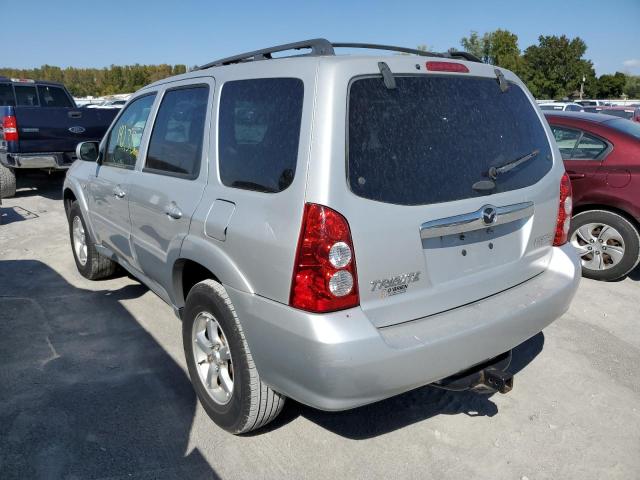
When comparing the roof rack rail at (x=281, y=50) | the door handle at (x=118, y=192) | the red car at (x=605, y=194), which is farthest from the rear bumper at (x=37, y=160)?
the red car at (x=605, y=194)

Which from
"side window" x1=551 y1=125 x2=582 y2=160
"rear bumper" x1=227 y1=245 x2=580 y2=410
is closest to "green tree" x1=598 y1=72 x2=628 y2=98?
"side window" x1=551 y1=125 x2=582 y2=160

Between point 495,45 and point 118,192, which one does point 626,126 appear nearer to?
point 118,192

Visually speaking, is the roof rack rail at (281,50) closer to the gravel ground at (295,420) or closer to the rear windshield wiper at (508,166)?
the rear windshield wiper at (508,166)

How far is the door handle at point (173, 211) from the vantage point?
117 inches

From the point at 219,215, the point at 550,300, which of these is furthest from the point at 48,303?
the point at 550,300

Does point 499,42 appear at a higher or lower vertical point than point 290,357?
higher

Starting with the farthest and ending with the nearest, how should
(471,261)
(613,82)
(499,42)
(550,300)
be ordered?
1. (613,82)
2. (499,42)
3. (550,300)
4. (471,261)

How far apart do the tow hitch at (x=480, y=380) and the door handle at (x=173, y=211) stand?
63.4 inches

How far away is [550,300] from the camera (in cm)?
277

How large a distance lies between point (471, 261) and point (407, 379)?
2.15 feet

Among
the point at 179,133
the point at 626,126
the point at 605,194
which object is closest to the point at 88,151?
the point at 179,133

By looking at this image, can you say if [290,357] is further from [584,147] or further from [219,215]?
[584,147]

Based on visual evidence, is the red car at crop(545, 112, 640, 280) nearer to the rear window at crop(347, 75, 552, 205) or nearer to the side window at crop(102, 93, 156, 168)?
the rear window at crop(347, 75, 552, 205)

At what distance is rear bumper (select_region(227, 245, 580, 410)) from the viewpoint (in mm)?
2133
